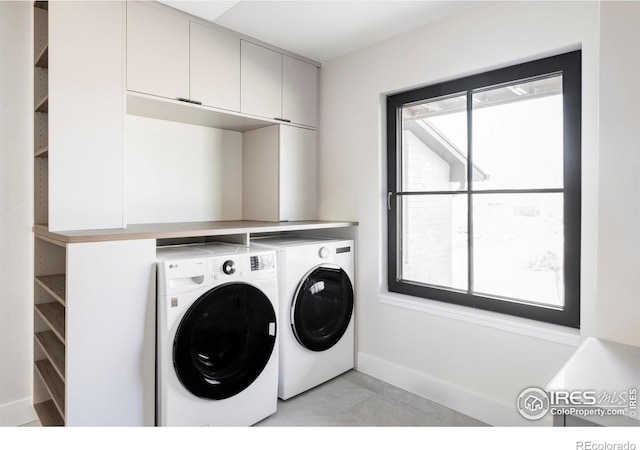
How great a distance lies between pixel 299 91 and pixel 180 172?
1.06m

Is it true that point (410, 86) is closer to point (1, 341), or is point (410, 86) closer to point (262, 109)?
point (262, 109)

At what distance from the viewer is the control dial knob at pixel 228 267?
186cm

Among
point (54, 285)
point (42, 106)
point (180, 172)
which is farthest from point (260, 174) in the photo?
point (54, 285)

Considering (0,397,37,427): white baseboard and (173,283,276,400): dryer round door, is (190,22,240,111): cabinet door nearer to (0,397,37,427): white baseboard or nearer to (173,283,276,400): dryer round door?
(173,283,276,400): dryer round door

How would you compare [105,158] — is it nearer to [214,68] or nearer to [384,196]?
[214,68]

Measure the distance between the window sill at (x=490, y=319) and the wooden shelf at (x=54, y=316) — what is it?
1824 millimetres

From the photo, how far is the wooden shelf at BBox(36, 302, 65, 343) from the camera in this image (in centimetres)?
168

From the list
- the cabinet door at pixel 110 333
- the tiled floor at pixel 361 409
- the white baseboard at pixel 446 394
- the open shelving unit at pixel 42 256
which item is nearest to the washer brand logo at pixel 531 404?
the white baseboard at pixel 446 394

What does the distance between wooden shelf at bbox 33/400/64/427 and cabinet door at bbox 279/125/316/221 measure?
1.69 m

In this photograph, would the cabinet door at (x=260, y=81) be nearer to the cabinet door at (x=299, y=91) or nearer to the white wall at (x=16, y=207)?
the cabinet door at (x=299, y=91)

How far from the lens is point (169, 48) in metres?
2.10

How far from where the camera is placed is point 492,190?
6.88 ft
